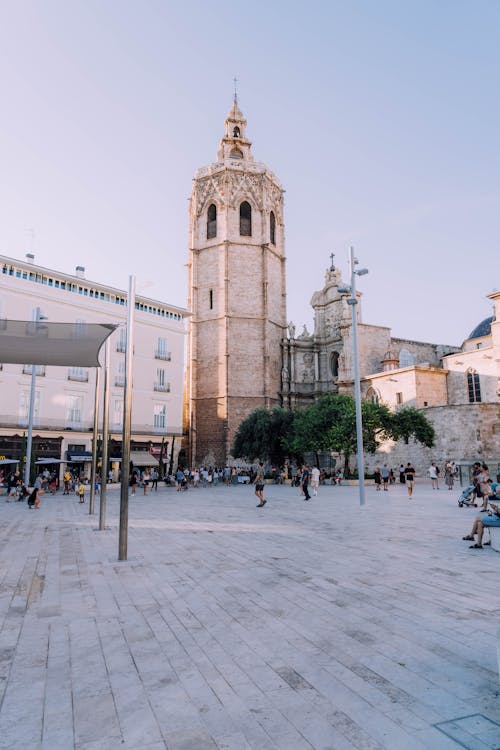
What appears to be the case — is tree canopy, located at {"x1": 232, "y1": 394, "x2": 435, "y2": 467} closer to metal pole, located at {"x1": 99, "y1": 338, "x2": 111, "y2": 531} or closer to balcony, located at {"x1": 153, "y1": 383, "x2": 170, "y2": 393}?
balcony, located at {"x1": 153, "y1": 383, "x2": 170, "y2": 393}

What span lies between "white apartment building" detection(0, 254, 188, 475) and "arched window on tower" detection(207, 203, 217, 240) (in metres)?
13.1

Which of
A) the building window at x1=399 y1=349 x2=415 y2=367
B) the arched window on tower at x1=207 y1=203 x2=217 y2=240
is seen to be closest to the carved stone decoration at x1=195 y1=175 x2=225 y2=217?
the arched window on tower at x1=207 y1=203 x2=217 y2=240

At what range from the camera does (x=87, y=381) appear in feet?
116

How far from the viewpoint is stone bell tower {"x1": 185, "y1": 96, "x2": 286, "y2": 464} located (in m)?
48.0

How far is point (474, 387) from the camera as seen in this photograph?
3988cm

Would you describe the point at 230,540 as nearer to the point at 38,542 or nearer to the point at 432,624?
the point at 38,542

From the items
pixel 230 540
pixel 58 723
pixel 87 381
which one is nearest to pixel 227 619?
pixel 58 723

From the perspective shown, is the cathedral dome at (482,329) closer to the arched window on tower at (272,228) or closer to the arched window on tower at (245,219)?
the arched window on tower at (272,228)

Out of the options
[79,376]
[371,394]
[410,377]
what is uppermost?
[410,377]

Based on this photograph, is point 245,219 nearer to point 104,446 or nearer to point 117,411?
point 117,411

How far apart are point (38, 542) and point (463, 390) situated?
37.4 meters

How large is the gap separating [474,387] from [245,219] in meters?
28.0

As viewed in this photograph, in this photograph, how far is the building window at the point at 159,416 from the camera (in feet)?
129

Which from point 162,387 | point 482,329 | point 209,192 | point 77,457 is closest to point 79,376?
point 77,457
